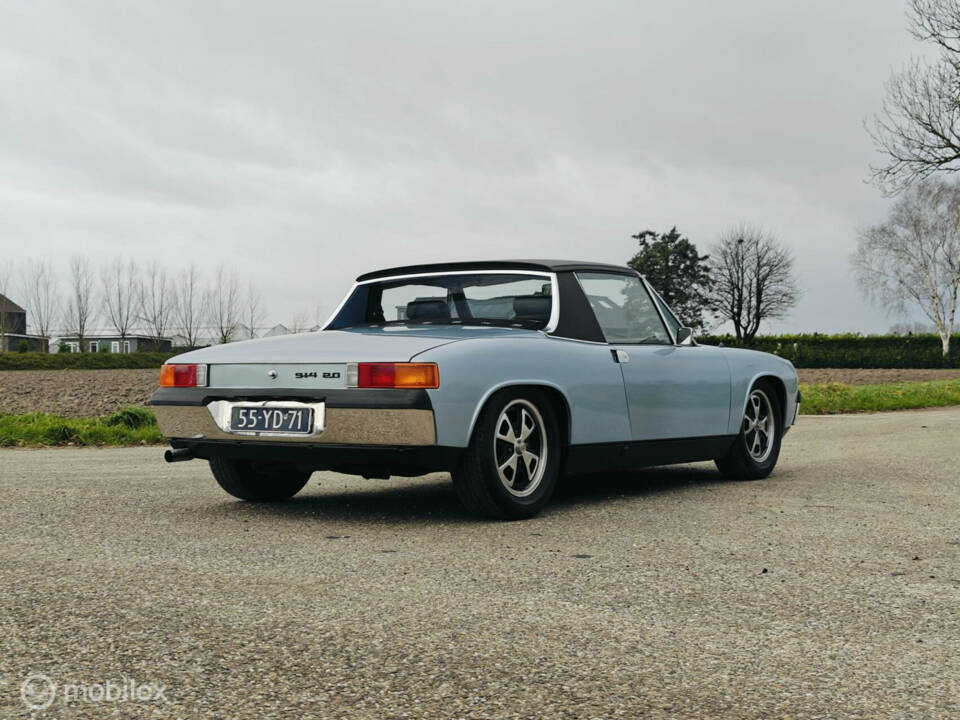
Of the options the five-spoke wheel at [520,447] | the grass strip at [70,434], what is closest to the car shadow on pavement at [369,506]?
the five-spoke wheel at [520,447]

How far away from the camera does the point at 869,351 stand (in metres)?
53.8

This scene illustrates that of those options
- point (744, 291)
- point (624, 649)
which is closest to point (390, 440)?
point (624, 649)

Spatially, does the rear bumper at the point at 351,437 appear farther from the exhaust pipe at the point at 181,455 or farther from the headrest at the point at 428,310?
the headrest at the point at 428,310

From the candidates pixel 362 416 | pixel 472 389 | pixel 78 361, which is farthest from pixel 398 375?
pixel 78 361

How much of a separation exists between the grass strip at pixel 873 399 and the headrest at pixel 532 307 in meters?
12.2

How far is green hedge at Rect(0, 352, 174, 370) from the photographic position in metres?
58.2

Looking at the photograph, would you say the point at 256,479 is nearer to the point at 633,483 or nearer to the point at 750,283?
the point at 633,483

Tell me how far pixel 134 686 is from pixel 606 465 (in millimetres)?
3725

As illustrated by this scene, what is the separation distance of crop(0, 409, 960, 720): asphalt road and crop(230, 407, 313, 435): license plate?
0.50 m

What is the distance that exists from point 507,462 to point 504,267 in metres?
1.42

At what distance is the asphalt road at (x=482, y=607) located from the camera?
8.66 feet

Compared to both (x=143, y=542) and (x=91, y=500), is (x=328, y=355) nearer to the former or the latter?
(x=143, y=542)

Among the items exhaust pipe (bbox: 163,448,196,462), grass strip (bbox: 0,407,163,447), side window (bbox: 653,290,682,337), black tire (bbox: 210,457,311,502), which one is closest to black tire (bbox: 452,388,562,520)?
black tire (bbox: 210,457,311,502)

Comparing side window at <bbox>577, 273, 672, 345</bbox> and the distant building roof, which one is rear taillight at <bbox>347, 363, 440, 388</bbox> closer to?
side window at <bbox>577, 273, 672, 345</bbox>
